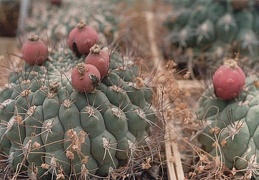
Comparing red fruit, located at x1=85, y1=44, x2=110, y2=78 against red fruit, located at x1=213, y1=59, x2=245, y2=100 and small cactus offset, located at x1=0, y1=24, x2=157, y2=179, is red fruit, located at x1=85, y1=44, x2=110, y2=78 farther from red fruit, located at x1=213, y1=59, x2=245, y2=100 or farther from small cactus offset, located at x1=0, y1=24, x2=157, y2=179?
red fruit, located at x1=213, y1=59, x2=245, y2=100

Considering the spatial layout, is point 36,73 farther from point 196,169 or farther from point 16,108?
point 196,169

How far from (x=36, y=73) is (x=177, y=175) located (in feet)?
1.52

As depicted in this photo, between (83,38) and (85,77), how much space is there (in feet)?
0.65

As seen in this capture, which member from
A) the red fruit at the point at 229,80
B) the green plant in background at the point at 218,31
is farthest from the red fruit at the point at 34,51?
the green plant in background at the point at 218,31

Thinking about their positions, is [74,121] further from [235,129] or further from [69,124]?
[235,129]

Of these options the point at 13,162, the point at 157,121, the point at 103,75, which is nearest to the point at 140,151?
the point at 157,121

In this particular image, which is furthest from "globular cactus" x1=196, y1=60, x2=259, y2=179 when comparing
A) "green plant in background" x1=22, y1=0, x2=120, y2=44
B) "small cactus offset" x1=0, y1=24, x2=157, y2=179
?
"green plant in background" x1=22, y1=0, x2=120, y2=44

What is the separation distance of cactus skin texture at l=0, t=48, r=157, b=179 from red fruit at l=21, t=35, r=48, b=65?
2.3 inches

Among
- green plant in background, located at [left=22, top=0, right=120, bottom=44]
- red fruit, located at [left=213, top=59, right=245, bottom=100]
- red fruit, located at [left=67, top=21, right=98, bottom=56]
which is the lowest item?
red fruit, located at [left=213, top=59, right=245, bottom=100]

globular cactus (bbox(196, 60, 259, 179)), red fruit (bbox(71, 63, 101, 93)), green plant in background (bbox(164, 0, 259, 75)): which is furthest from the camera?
green plant in background (bbox(164, 0, 259, 75))

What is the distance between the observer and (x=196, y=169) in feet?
4.29

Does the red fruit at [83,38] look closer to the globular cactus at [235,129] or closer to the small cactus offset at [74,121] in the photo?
the small cactus offset at [74,121]

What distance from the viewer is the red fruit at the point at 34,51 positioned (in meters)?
1.36

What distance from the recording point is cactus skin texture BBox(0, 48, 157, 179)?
1202 mm
